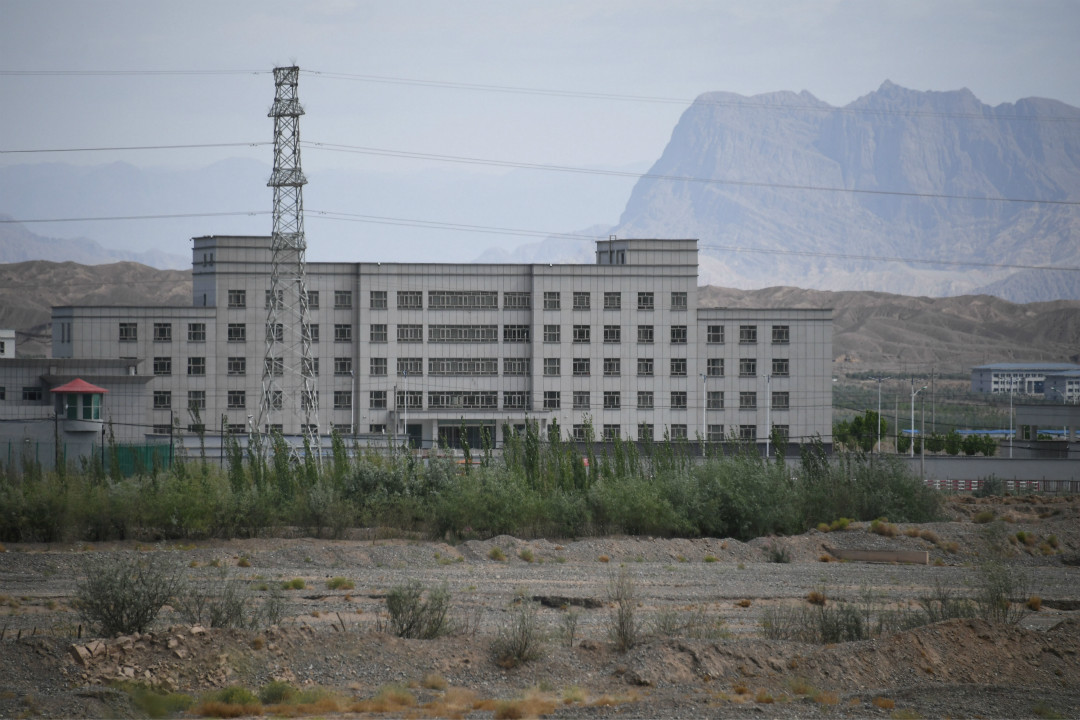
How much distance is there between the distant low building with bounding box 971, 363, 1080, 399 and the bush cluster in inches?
5942

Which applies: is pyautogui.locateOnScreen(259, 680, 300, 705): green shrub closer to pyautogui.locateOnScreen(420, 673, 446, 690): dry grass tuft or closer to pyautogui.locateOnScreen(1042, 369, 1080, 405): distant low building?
pyautogui.locateOnScreen(420, 673, 446, 690): dry grass tuft

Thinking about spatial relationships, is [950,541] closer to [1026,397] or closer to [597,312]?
[597,312]

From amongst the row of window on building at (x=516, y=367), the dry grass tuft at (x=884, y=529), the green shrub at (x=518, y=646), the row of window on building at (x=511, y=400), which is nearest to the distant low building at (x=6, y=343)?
the row of window on building at (x=516, y=367)

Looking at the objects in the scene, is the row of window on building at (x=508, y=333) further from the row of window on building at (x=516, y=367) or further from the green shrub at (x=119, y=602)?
the green shrub at (x=119, y=602)

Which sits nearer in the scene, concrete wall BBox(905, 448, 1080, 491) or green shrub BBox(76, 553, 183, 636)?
green shrub BBox(76, 553, 183, 636)

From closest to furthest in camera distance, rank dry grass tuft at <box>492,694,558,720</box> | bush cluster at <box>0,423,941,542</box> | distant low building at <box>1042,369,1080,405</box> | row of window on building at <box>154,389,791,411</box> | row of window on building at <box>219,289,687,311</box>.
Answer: dry grass tuft at <box>492,694,558,720</box>
bush cluster at <box>0,423,941,542</box>
row of window on building at <box>219,289,687,311</box>
row of window on building at <box>154,389,791,411</box>
distant low building at <box>1042,369,1080,405</box>

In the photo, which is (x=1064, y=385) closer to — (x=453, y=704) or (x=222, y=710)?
(x=453, y=704)

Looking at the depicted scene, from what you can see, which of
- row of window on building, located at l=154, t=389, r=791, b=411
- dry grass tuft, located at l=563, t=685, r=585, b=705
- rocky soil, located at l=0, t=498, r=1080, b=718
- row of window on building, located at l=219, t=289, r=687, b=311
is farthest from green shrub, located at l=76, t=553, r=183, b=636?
row of window on building, located at l=219, t=289, r=687, b=311

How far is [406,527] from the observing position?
121 feet

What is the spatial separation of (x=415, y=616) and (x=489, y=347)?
64.8m

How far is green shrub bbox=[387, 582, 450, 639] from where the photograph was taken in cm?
1969

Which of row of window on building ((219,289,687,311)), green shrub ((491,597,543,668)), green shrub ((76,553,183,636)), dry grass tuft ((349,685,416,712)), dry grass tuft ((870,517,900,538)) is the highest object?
row of window on building ((219,289,687,311))

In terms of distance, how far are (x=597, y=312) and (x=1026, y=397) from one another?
90.3 meters

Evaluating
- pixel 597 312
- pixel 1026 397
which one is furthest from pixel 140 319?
pixel 1026 397
